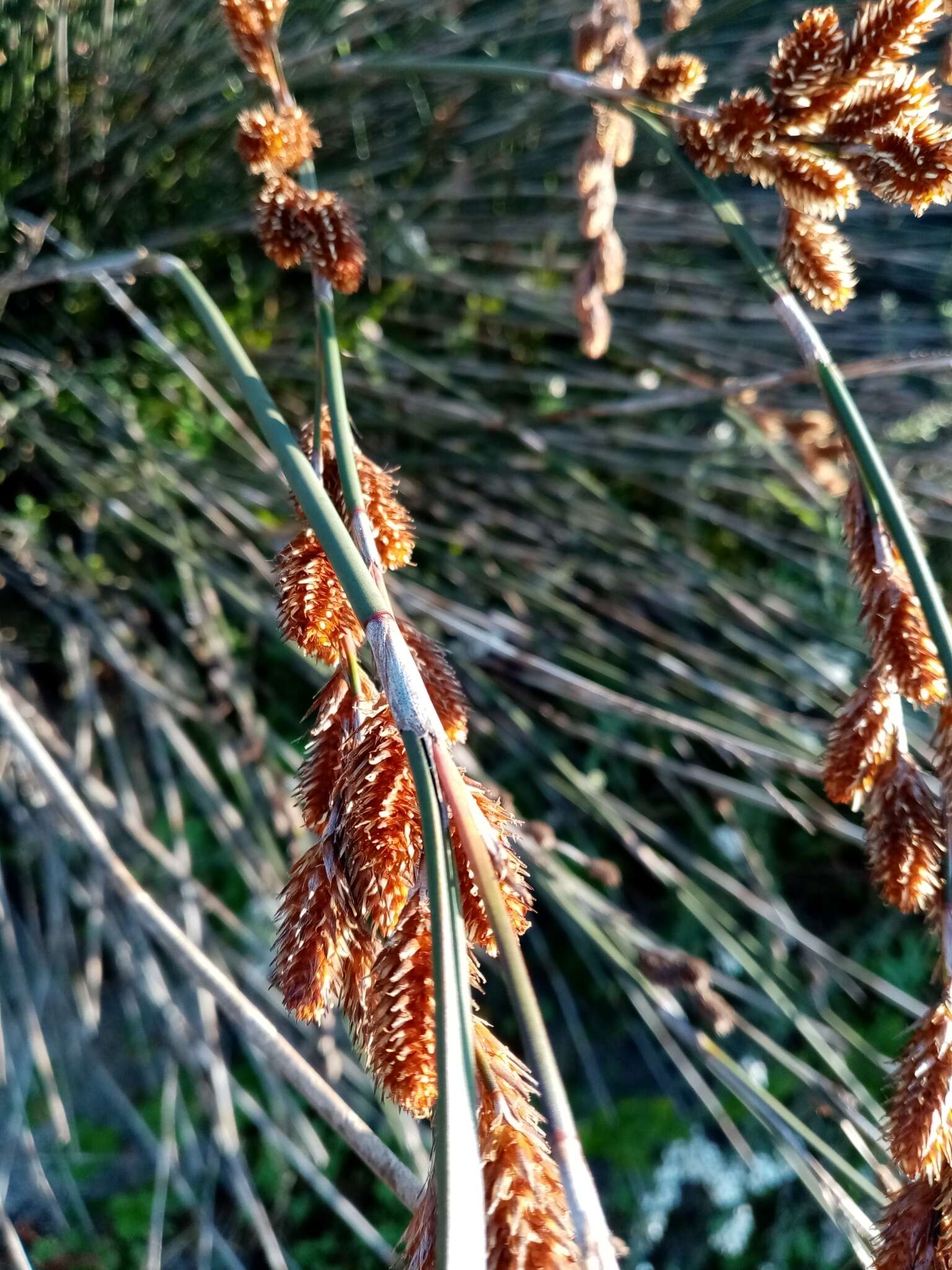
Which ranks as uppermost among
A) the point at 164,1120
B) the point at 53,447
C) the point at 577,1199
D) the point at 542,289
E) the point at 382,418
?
the point at 542,289

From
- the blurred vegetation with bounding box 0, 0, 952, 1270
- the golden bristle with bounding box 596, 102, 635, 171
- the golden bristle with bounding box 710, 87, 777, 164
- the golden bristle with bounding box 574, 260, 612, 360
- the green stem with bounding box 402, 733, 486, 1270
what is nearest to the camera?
the green stem with bounding box 402, 733, 486, 1270

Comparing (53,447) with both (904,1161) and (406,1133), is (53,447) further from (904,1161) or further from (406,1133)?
(904,1161)

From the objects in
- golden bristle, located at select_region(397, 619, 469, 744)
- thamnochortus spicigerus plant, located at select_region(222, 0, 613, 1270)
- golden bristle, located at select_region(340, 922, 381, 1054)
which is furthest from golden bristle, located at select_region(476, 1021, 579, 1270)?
golden bristle, located at select_region(397, 619, 469, 744)

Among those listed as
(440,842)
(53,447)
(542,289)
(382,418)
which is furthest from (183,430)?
(440,842)

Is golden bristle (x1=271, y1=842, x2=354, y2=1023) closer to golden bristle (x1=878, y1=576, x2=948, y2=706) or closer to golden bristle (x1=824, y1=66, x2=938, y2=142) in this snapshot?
golden bristle (x1=878, y1=576, x2=948, y2=706)

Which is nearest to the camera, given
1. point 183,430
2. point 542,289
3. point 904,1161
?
point 904,1161

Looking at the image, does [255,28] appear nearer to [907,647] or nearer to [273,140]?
[273,140]

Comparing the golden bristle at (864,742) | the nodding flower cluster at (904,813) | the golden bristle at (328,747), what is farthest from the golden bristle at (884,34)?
the golden bristle at (328,747)
